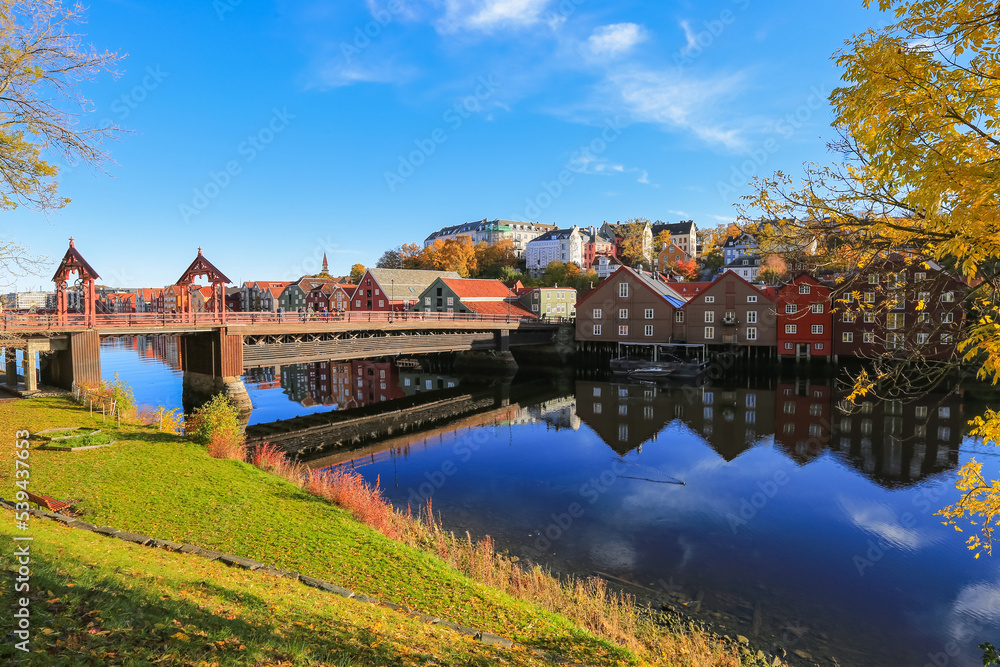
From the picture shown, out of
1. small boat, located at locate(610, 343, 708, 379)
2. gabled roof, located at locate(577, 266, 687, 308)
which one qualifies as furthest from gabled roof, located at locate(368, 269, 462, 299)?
small boat, located at locate(610, 343, 708, 379)

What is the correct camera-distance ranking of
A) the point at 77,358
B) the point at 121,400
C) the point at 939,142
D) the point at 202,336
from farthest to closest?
the point at 202,336 < the point at 77,358 < the point at 121,400 < the point at 939,142

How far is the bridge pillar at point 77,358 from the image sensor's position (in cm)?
2848

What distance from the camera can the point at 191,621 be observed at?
6238mm

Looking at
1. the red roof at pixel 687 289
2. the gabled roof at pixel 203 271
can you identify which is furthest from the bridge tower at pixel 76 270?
the red roof at pixel 687 289

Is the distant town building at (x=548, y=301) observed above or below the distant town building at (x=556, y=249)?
below

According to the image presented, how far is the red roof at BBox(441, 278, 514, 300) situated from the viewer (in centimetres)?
6825

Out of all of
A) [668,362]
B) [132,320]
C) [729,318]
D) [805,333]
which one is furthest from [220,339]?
[805,333]

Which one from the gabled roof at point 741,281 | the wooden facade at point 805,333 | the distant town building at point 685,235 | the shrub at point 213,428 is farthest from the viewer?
the distant town building at point 685,235

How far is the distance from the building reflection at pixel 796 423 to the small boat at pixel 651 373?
3469 millimetres

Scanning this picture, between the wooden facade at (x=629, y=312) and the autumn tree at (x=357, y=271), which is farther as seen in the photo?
the autumn tree at (x=357, y=271)

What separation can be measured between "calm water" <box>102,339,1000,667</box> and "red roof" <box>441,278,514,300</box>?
34.3m

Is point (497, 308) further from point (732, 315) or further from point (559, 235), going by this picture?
point (559, 235)

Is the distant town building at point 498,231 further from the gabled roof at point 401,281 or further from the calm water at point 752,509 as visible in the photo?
the calm water at point 752,509

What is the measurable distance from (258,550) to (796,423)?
3111 centimetres
